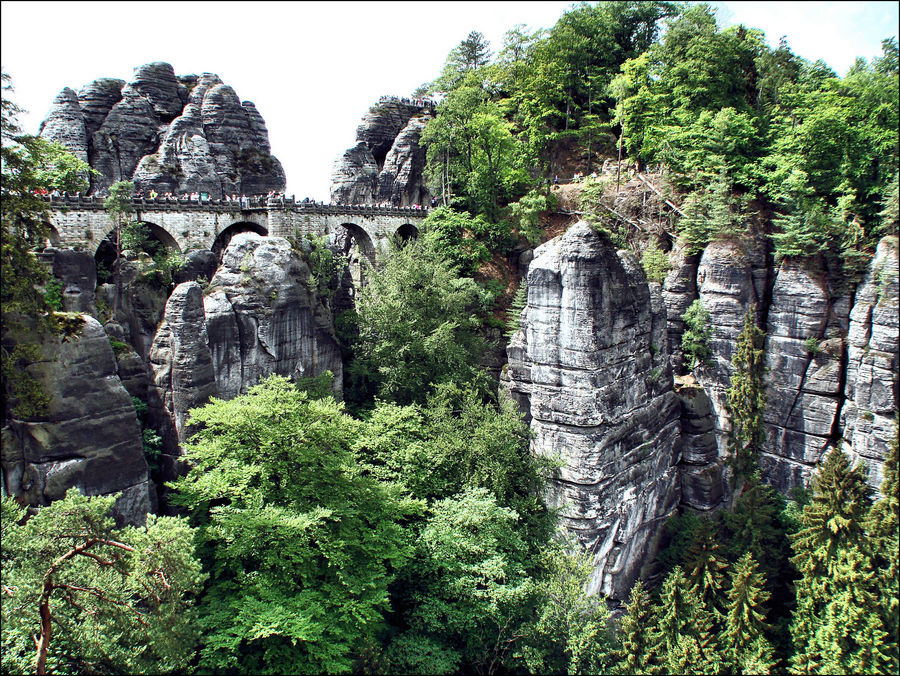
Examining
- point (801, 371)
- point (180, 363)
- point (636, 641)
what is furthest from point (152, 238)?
point (801, 371)

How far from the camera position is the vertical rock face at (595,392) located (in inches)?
826

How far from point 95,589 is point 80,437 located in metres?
4.94

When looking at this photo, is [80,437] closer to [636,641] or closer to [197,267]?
[197,267]

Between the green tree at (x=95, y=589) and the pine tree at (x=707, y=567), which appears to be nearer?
the green tree at (x=95, y=589)

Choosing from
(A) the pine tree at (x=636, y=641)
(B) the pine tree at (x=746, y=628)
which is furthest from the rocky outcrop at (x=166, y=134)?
(B) the pine tree at (x=746, y=628)

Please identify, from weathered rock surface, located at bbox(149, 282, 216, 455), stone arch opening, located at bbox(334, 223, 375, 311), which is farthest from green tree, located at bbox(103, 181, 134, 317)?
stone arch opening, located at bbox(334, 223, 375, 311)

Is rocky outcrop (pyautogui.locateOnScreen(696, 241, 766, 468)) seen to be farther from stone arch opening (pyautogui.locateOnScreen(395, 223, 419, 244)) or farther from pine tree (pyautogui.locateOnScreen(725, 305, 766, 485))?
stone arch opening (pyautogui.locateOnScreen(395, 223, 419, 244))

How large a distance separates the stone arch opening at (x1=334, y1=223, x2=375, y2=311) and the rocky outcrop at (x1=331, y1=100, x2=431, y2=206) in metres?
3.31

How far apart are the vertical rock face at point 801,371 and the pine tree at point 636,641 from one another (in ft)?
30.5

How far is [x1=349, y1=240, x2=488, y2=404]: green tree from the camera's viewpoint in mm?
25547

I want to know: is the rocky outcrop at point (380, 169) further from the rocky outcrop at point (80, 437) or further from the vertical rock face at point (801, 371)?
the rocky outcrop at point (80, 437)

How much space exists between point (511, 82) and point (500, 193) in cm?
1010

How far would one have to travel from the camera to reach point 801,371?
2448 centimetres

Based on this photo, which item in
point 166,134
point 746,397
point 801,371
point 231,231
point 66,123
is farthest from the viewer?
point 166,134
